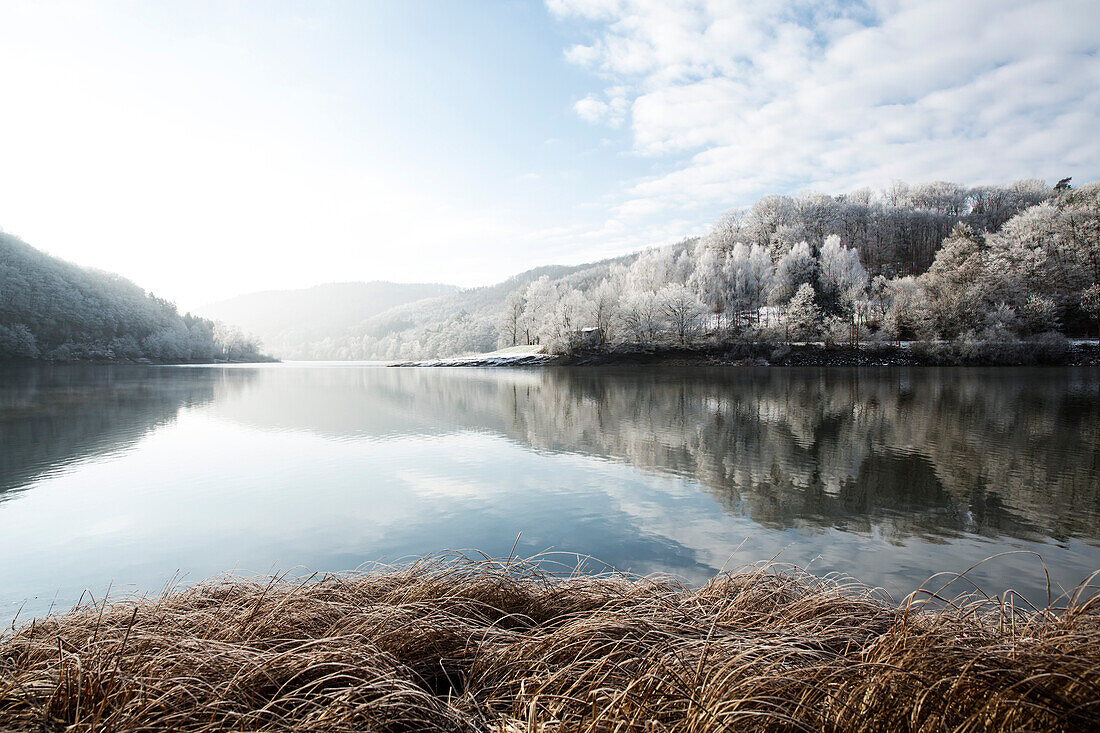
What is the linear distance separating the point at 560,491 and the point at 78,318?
392ft

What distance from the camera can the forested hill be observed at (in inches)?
3381

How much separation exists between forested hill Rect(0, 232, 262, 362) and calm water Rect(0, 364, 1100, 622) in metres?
85.2

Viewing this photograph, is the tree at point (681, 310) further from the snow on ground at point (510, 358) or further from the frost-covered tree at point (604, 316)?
the snow on ground at point (510, 358)

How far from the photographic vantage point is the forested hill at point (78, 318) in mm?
85875

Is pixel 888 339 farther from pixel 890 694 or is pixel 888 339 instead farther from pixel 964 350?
pixel 890 694

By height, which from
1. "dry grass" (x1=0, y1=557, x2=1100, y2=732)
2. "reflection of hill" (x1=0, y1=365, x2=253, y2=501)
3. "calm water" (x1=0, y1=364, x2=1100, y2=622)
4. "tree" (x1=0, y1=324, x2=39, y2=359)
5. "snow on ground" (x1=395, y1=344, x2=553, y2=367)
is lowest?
"calm water" (x1=0, y1=364, x2=1100, y2=622)

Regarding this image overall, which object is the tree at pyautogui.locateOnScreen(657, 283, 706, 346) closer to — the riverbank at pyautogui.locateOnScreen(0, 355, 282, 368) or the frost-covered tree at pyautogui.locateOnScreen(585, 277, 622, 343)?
the frost-covered tree at pyautogui.locateOnScreen(585, 277, 622, 343)

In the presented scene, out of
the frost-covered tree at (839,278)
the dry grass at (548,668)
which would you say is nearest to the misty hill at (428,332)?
the frost-covered tree at (839,278)

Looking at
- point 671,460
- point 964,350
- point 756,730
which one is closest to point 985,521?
point 671,460

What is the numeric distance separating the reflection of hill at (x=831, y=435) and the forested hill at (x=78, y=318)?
80.1 meters

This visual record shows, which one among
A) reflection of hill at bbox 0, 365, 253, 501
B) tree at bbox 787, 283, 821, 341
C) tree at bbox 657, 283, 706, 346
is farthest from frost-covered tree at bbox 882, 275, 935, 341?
reflection of hill at bbox 0, 365, 253, 501

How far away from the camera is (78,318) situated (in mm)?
94312

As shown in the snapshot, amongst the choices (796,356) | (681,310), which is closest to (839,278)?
(796,356)

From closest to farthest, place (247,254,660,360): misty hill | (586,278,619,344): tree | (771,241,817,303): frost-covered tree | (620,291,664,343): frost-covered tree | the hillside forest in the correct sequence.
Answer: the hillside forest → (620,291,664,343): frost-covered tree → (771,241,817,303): frost-covered tree → (586,278,619,344): tree → (247,254,660,360): misty hill
